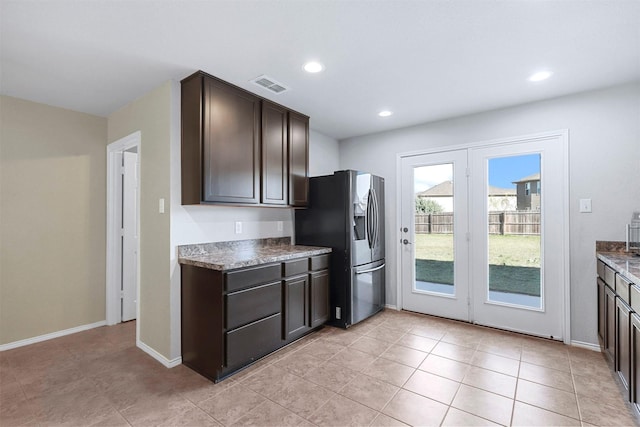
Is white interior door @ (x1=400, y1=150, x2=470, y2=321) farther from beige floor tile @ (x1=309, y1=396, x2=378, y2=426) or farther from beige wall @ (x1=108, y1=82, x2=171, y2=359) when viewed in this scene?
beige wall @ (x1=108, y1=82, x2=171, y2=359)

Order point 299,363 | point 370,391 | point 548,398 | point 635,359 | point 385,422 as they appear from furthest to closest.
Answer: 1. point 299,363
2. point 370,391
3. point 548,398
4. point 385,422
5. point 635,359

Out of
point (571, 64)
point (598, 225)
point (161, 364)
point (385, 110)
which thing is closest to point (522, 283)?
point (598, 225)

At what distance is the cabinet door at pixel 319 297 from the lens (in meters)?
3.24

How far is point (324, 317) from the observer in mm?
3416

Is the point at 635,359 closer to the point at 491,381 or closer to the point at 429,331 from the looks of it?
the point at 491,381

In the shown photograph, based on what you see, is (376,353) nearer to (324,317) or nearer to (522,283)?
(324,317)

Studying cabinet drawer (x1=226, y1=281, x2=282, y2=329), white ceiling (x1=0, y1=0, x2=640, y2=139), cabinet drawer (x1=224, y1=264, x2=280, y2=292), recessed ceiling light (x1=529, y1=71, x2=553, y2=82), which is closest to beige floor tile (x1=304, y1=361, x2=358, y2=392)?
cabinet drawer (x1=226, y1=281, x2=282, y2=329)

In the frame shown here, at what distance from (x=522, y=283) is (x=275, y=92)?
10.8ft

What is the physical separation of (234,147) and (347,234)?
1.54 metres

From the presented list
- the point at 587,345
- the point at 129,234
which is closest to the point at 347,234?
the point at 587,345

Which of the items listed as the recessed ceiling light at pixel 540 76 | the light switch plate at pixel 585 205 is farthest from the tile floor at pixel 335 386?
the recessed ceiling light at pixel 540 76

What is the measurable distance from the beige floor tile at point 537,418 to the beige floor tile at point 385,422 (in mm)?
695

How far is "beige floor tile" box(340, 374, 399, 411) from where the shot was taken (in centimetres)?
209

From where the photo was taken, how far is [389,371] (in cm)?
250
